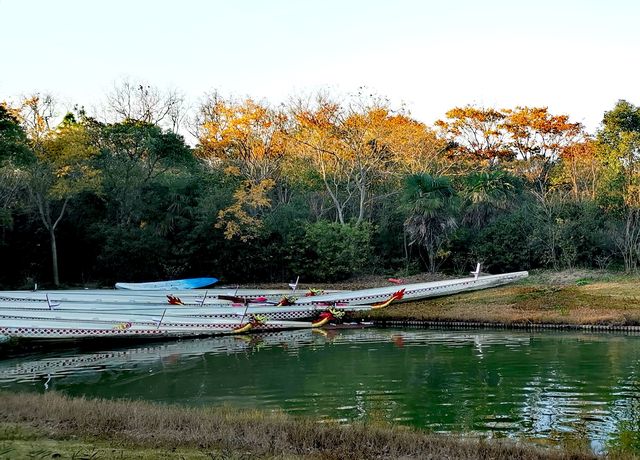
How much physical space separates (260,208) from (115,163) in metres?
8.49

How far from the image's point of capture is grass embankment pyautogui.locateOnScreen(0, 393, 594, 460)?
9.04m

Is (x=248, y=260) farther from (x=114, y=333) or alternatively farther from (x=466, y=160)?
(x=466, y=160)

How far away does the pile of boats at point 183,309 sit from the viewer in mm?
22109

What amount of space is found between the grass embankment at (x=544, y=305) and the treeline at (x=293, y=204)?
4920 mm

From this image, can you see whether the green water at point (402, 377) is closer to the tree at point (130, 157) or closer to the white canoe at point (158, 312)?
the white canoe at point (158, 312)

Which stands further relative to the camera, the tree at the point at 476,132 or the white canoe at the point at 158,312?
the tree at the point at 476,132

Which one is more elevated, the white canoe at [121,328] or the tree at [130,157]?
the tree at [130,157]

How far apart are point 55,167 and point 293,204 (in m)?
13.3

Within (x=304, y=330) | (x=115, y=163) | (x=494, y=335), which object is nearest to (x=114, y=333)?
(x=304, y=330)

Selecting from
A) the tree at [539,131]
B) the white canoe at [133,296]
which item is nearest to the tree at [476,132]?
the tree at [539,131]

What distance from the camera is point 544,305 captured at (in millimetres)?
26391

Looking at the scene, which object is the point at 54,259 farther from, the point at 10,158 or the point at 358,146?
the point at 358,146

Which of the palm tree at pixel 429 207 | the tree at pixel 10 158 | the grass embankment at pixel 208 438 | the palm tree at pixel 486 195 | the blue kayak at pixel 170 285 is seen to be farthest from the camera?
the palm tree at pixel 486 195

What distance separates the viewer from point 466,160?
46.4 metres
